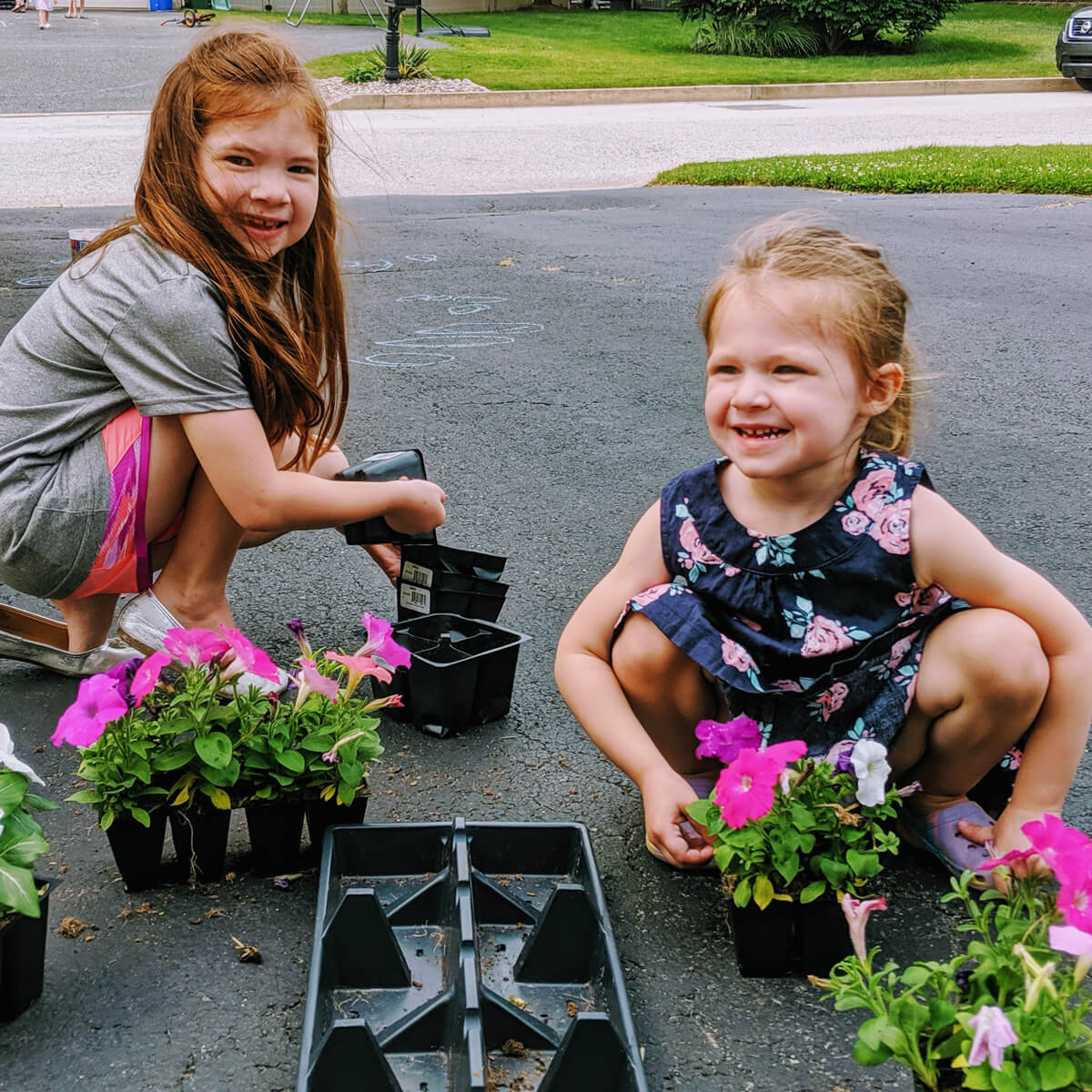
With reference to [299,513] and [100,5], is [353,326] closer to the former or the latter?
[299,513]

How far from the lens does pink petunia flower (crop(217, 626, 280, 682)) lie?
6.52ft

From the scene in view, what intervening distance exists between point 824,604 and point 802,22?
23.9m

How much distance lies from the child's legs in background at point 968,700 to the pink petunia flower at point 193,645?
3.71 feet

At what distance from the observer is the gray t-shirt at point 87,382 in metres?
2.47

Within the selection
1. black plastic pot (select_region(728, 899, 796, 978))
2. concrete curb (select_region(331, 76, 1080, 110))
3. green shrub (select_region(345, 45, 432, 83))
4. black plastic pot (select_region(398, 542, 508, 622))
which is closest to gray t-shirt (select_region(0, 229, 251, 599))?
black plastic pot (select_region(398, 542, 508, 622))

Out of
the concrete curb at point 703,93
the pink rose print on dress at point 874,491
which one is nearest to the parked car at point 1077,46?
the concrete curb at point 703,93

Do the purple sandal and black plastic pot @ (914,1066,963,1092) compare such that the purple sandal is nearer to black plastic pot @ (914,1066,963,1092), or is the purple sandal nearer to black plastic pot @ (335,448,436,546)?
black plastic pot @ (914,1066,963,1092)

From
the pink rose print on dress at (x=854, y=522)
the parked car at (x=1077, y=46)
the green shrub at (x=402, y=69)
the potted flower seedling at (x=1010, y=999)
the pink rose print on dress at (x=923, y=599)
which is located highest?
the parked car at (x=1077, y=46)

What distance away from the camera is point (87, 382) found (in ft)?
8.52

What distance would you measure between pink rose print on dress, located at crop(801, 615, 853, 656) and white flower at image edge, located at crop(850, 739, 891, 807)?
28cm

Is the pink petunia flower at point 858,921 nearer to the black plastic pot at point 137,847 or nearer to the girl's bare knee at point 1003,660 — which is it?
the girl's bare knee at point 1003,660

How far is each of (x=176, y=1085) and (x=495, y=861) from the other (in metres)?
0.60

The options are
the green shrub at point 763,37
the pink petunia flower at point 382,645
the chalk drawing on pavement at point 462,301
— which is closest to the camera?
the pink petunia flower at point 382,645

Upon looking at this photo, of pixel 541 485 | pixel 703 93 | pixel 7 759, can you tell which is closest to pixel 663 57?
pixel 703 93
